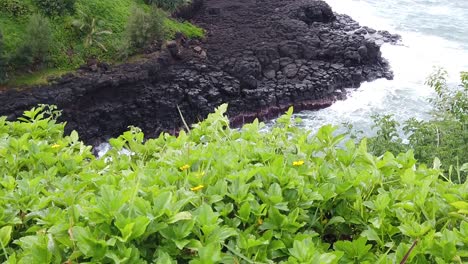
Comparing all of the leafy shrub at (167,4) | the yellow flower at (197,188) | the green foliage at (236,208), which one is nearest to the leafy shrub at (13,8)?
the leafy shrub at (167,4)

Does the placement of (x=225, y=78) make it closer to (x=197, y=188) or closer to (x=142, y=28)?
(x=142, y=28)

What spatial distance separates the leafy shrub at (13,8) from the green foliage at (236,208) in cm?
1452

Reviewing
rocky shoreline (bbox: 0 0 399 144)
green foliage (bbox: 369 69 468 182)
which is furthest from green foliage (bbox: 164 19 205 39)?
green foliage (bbox: 369 69 468 182)

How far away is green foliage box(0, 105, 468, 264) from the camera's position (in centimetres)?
181

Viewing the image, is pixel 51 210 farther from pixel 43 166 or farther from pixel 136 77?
pixel 136 77

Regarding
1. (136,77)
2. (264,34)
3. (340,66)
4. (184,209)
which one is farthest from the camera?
(264,34)

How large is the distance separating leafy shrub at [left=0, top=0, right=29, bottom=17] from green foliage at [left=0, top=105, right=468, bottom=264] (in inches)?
572

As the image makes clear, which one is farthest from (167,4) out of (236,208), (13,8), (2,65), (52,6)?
(236,208)

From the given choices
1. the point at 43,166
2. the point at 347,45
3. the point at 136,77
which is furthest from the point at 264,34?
the point at 43,166

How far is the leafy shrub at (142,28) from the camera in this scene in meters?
16.5

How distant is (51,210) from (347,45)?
58.0ft

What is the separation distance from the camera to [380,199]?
207 cm

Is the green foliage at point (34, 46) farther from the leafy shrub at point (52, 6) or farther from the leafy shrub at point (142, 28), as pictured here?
the leafy shrub at point (142, 28)

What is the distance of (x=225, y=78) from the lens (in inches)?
640
